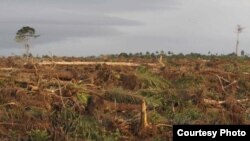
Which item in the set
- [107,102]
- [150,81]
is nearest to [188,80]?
[150,81]

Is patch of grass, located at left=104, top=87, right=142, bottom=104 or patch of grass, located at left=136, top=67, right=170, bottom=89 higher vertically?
patch of grass, located at left=136, top=67, right=170, bottom=89

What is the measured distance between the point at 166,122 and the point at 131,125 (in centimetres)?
72

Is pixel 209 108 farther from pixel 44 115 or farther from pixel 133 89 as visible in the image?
pixel 44 115

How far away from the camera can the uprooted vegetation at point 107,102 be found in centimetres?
882

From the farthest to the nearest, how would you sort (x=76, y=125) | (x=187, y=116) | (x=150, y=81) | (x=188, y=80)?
(x=188, y=80), (x=150, y=81), (x=187, y=116), (x=76, y=125)

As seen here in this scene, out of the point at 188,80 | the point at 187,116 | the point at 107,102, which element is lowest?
the point at 187,116

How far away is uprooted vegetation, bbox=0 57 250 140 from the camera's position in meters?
8.82

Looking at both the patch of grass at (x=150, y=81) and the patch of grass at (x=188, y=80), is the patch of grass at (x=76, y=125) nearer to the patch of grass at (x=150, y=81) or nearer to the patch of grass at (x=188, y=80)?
the patch of grass at (x=150, y=81)

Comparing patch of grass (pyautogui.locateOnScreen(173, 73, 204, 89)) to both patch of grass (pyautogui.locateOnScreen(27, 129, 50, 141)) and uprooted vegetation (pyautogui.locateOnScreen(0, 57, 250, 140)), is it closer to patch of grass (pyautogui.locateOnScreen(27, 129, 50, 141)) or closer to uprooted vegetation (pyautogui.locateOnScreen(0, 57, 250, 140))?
uprooted vegetation (pyautogui.locateOnScreen(0, 57, 250, 140))

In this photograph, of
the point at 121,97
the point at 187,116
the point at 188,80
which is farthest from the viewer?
the point at 188,80

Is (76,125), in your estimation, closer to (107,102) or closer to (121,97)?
(107,102)

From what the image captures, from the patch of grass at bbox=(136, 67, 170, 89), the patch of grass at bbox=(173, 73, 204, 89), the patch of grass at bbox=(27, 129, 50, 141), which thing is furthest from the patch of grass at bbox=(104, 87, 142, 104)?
the patch of grass at bbox=(173, 73, 204, 89)

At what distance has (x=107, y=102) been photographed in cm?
1030

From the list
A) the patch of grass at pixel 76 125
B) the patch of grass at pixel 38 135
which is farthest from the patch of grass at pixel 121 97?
the patch of grass at pixel 38 135
